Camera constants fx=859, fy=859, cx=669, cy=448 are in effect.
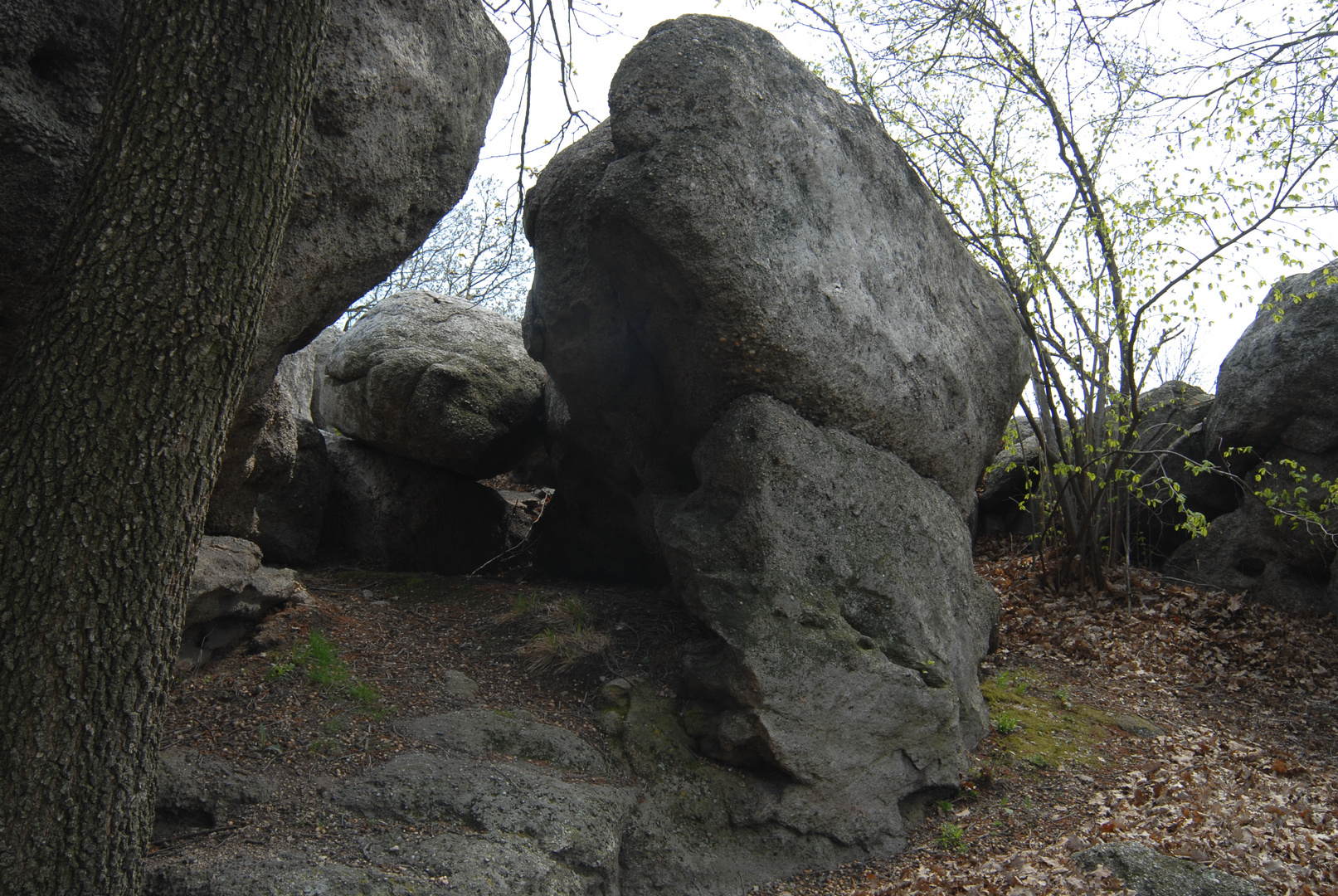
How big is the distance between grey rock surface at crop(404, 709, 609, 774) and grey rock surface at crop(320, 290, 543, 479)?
350cm

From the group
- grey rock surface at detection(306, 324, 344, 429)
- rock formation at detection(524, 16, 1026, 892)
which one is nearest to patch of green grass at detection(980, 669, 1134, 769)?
rock formation at detection(524, 16, 1026, 892)

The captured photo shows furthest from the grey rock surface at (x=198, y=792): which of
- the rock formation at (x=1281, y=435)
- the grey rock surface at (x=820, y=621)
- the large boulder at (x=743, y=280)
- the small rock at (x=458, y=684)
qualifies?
the rock formation at (x=1281, y=435)

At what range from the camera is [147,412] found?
9.93 ft

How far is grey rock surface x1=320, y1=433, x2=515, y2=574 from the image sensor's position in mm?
8219

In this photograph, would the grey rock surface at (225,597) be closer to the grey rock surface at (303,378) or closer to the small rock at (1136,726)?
the grey rock surface at (303,378)

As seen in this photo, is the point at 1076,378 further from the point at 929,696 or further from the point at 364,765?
the point at 364,765

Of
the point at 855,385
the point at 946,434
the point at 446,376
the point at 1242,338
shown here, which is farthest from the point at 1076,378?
the point at 446,376

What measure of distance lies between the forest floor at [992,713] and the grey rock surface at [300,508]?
47 centimetres

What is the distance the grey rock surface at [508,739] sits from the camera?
15.9 feet

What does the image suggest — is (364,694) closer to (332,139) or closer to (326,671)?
(326,671)

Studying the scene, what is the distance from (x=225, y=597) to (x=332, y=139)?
2.91 metres

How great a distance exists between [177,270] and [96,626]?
127cm

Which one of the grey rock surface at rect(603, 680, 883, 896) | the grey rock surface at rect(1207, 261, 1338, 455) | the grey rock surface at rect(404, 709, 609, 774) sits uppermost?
the grey rock surface at rect(1207, 261, 1338, 455)

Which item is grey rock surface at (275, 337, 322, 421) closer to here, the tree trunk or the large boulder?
the large boulder
